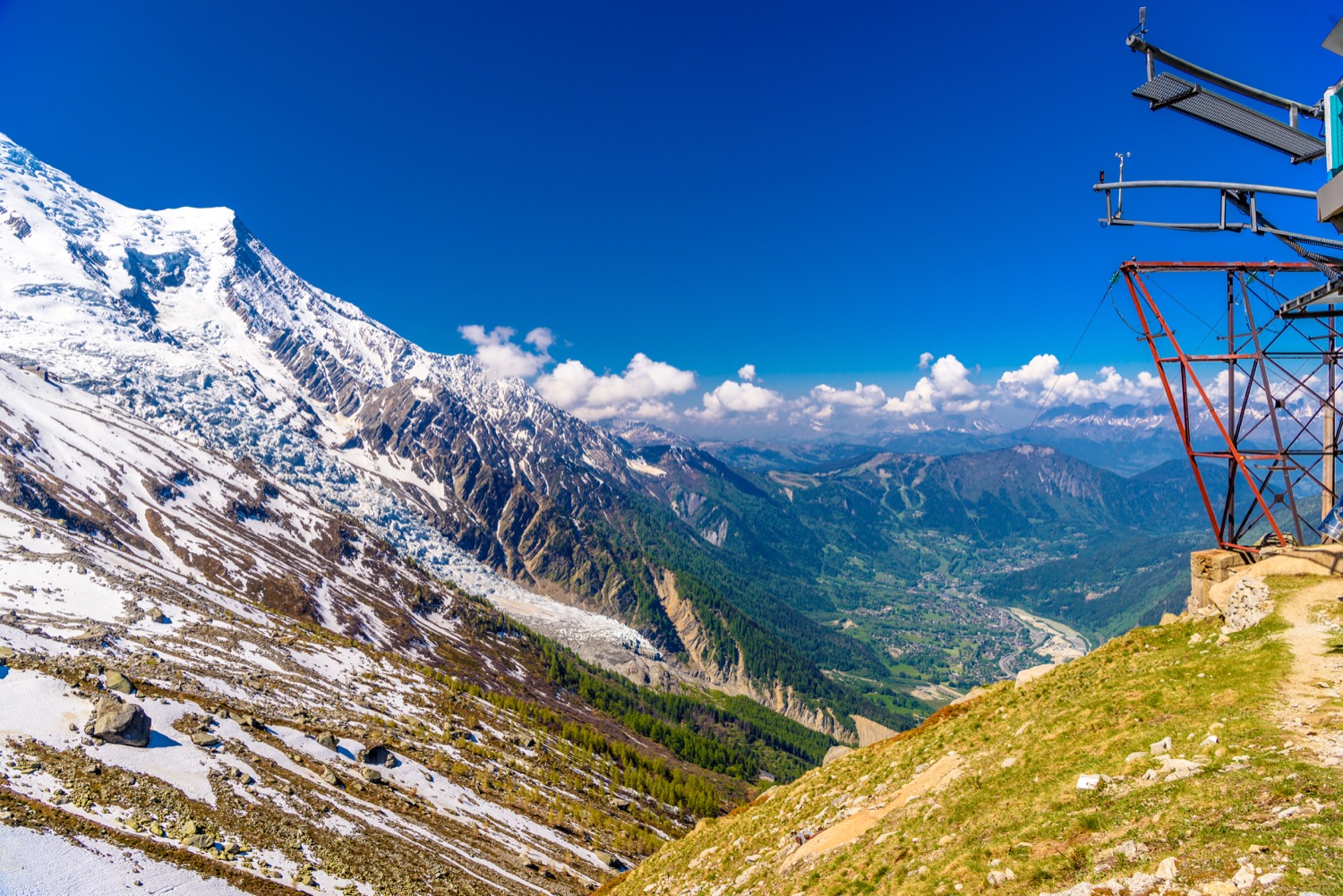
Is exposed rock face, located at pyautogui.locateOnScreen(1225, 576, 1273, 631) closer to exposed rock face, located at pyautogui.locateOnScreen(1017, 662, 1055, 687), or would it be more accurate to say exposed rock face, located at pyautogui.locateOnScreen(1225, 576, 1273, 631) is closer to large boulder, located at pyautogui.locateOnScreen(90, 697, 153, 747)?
exposed rock face, located at pyautogui.locateOnScreen(1017, 662, 1055, 687)

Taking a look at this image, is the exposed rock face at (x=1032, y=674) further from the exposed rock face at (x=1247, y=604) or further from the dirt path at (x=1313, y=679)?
the dirt path at (x=1313, y=679)

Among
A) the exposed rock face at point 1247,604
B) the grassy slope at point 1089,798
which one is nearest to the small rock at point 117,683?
the grassy slope at point 1089,798

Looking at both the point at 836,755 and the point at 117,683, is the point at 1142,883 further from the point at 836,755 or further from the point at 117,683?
the point at 117,683

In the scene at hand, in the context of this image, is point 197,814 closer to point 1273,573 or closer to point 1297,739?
point 1297,739

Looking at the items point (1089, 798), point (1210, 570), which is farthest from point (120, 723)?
point (1210, 570)

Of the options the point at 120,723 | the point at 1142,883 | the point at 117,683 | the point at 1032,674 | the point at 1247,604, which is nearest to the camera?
the point at 1142,883

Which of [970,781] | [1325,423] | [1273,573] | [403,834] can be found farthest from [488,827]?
[1325,423]

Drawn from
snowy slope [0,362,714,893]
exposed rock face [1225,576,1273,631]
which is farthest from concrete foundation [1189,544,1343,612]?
snowy slope [0,362,714,893]
